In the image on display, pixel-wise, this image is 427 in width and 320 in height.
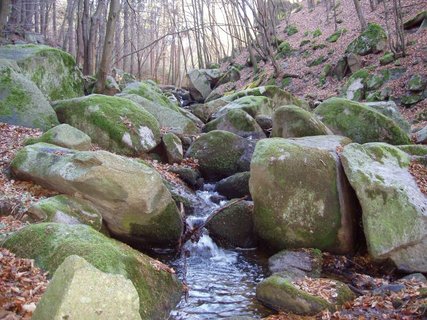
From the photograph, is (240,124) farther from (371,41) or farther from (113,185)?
(371,41)

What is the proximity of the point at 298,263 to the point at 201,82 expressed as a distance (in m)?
26.5

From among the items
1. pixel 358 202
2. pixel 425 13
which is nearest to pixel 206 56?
pixel 425 13

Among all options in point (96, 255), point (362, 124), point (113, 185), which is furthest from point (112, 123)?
point (362, 124)

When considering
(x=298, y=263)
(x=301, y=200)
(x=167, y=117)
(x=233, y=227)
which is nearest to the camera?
(x=298, y=263)

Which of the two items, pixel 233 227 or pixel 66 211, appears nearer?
pixel 66 211

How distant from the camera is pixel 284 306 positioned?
6070mm

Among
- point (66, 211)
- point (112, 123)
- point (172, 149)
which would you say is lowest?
point (66, 211)

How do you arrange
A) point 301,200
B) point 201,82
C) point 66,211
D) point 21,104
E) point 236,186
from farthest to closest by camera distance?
point 201,82 < point 21,104 < point 236,186 < point 301,200 < point 66,211

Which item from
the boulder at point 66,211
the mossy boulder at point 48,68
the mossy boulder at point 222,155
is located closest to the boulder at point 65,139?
the boulder at point 66,211

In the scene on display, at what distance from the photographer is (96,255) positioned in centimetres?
509

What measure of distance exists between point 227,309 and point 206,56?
36.1 meters

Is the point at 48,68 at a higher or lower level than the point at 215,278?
higher

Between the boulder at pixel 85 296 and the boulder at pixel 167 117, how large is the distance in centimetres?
1158

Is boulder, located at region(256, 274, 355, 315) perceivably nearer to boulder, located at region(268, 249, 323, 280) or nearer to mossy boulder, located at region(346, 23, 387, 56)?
boulder, located at region(268, 249, 323, 280)
